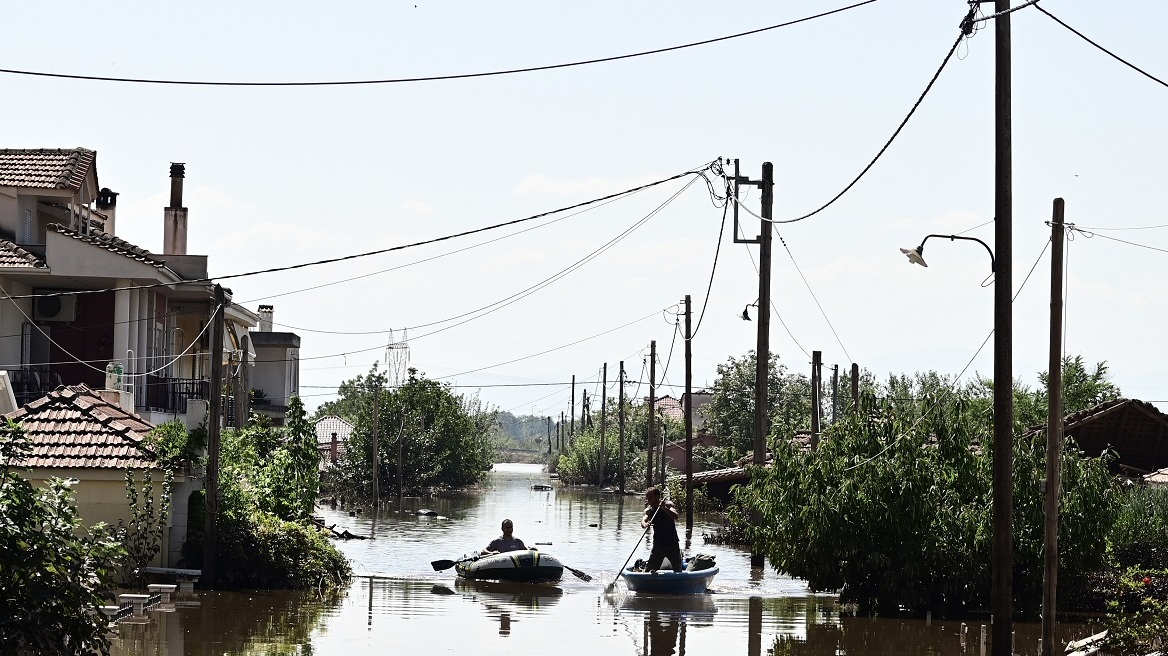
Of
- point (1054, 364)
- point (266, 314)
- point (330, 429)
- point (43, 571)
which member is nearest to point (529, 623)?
point (1054, 364)

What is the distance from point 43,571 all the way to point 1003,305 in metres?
10.1

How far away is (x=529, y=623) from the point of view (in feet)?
69.9

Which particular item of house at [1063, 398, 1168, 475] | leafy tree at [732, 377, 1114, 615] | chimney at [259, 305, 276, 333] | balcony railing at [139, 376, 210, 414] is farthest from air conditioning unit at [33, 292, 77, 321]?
chimney at [259, 305, 276, 333]

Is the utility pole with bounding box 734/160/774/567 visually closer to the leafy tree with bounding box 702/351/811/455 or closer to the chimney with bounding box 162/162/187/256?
the chimney with bounding box 162/162/187/256

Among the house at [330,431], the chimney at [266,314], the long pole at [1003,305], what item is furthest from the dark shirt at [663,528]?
the house at [330,431]

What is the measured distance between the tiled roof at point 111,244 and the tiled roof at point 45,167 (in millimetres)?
1064

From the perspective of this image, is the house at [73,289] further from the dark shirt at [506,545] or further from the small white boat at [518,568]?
the small white boat at [518,568]

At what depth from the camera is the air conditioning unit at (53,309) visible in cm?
3525

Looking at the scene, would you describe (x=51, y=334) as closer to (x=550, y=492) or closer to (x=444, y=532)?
(x=444, y=532)

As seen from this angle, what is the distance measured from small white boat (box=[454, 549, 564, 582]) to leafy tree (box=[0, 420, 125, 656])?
629 inches

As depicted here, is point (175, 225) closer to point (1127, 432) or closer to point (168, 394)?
point (168, 394)

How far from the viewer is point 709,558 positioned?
2686 centimetres

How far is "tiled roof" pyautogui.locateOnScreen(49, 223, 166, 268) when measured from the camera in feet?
109

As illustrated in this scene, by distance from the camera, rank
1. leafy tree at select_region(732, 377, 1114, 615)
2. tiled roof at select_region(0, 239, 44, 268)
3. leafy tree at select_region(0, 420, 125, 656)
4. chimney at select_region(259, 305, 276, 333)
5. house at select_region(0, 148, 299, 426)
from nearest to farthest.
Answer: leafy tree at select_region(0, 420, 125, 656) → leafy tree at select_region(732, 377, 1114, 615) → tiled roof at select_region(0, 239, 44, 268) → house at select_region(0, 148, 299, 426) → chimney at select_region(259, 305, 276, 333)
